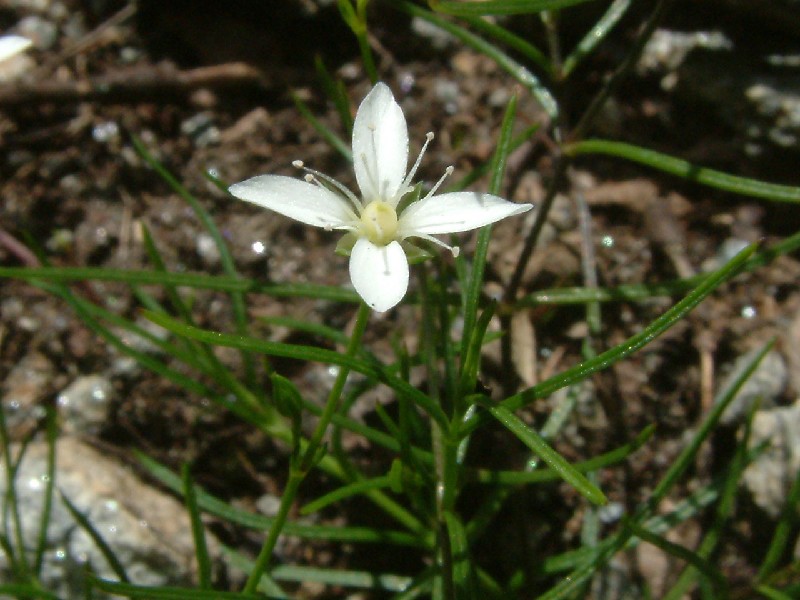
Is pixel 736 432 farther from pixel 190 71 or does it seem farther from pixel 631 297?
pixel 190 71

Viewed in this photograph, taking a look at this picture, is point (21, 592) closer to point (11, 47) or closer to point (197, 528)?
point (197, 528)

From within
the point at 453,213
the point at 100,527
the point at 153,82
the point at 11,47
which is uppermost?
the point at 153,82

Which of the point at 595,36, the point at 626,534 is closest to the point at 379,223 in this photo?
the point at 595,36

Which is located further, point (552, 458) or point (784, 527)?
point (784, 527)

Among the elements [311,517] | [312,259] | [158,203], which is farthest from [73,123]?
[311,517]

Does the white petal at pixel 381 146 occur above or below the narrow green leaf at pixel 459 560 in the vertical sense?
above

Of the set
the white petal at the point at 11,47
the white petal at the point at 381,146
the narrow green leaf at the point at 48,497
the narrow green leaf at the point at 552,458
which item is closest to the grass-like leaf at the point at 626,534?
the narrow green leaf at the point at 552,458

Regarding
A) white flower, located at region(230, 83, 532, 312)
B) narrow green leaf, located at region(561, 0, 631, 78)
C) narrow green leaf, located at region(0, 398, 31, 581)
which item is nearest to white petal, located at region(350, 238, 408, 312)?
white flower, located at region(230, 83, 532, 312)

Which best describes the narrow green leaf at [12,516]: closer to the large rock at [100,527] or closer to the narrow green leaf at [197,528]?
the large rock at [100,527]
